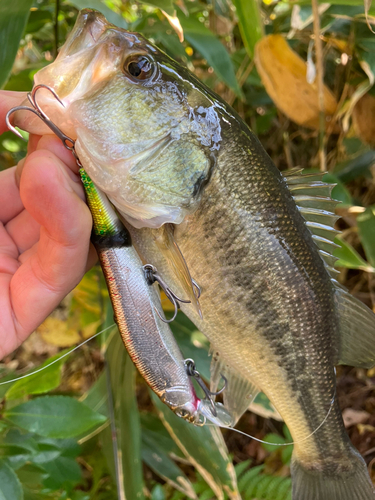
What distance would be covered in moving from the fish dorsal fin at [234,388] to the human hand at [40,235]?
1.27 feet

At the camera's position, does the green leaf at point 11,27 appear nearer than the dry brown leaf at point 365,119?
Yes

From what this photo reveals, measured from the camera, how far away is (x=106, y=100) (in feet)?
1.78

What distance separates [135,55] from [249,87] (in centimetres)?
141

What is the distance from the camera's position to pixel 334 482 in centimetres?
86

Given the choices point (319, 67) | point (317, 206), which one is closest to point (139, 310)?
point (317, 206)

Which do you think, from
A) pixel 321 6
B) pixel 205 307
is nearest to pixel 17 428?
pixel 205 307

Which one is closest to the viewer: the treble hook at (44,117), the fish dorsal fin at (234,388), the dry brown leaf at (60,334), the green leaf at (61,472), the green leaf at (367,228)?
the treble hook at (44,117)

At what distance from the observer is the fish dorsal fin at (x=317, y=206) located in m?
0.72

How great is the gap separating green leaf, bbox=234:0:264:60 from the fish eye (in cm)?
65

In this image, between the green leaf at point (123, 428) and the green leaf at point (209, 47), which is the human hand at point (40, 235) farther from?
the green leaf at point (209, 47)

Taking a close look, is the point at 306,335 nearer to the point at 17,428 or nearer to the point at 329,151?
the point at 17,428

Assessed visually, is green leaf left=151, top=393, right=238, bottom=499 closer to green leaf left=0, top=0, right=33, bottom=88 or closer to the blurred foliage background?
the blurred foliage background

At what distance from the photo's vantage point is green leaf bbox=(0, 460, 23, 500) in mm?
652

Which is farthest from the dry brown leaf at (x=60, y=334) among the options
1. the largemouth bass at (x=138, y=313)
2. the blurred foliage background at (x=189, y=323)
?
the largemouth bass at (x=138, y=313)
